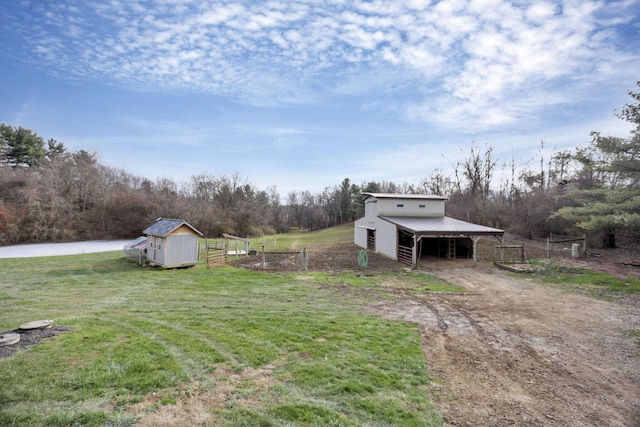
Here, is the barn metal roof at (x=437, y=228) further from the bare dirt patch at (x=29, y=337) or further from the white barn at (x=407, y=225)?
the bare dirt patch at (x=29, y=337)

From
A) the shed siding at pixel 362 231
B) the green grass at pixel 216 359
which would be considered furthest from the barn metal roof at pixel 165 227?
the shed siding at pixel 362 231

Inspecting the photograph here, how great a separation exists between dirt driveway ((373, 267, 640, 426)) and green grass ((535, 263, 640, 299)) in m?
1.28

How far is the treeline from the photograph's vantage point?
650 inches

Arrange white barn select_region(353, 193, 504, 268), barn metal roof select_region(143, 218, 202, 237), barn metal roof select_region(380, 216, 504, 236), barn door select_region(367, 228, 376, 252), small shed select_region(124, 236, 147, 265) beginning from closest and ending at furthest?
barn metal roof select_region(143, 218, 202, 237) → barn metal roof select_region(380, 216, 504, 236) → small shed select_region(124, 236, 147, 265) → white barn select_region(353, 193, 504, 268) → barn door select_region(367, 228, 376, 252)

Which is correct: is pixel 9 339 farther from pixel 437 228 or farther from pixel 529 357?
pixel 437 228

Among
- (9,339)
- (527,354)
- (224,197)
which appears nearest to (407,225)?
(527,354)

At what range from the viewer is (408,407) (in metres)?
4.48

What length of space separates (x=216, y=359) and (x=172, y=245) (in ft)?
39.1

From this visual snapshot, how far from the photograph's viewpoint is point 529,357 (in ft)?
20.9

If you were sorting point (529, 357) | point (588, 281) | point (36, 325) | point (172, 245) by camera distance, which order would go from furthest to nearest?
point (172, 245) < point (588, 281) < point (36, 325) < point (529, 357)

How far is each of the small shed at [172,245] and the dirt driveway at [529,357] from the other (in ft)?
37.6

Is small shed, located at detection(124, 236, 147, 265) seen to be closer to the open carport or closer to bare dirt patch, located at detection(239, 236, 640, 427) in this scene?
bare dirt patch, located at detection(239, 236, 640, 427)

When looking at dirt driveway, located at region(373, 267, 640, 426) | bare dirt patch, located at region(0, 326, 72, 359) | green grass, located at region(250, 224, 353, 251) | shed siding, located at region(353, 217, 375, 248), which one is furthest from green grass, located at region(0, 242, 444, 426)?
green grass, located at region(250, 224, 353, 251)

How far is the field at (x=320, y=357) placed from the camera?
4.36 metres
